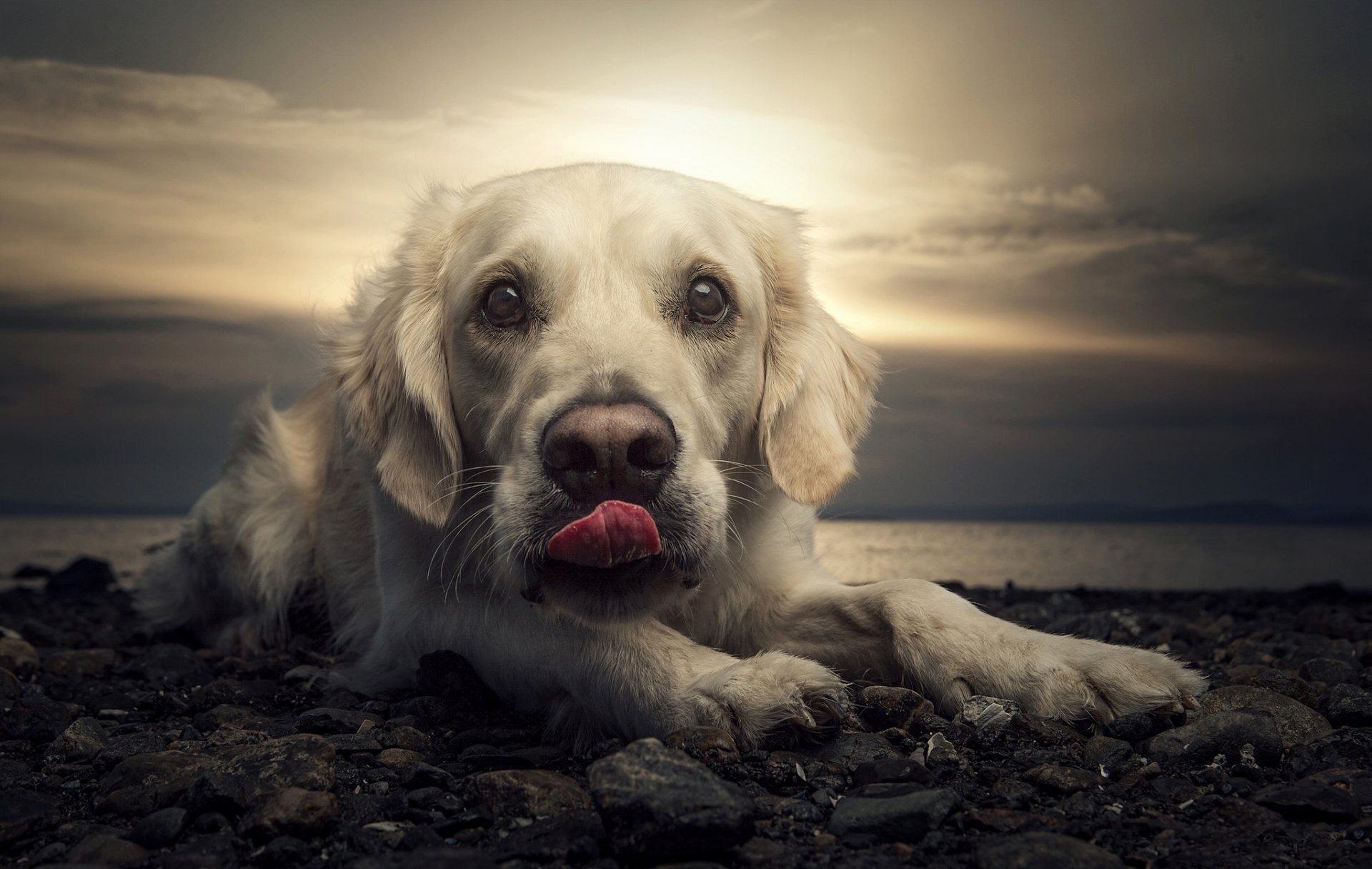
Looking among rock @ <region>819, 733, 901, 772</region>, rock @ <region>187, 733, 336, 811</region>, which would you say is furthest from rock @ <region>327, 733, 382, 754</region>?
rock @ <region>819, 733, 901, 772</region>

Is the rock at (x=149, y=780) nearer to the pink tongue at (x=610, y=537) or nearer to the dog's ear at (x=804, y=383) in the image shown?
the pink tongue at (x=610, y=537)

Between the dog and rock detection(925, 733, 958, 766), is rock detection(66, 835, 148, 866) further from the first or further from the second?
rock detection(925, 733, 958, 766)

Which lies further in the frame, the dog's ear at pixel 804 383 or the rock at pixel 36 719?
the dog's ear at pixel 804 383

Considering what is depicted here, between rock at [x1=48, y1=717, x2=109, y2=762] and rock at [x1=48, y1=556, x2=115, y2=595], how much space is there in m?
→ 7.85

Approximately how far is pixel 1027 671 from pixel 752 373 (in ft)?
4.67

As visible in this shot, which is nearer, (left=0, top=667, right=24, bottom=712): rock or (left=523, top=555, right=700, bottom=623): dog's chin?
(left=523, top=555, right=700, bottom=623): dog's chin

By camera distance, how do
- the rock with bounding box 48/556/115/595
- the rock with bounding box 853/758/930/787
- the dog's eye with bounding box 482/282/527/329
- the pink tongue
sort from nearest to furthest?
the rock with bounding box 853/758/930/787 → the pink tongue → the dog's eye with bounding box 482/282/527/329 → the rock with bounding box 48/556/115/595

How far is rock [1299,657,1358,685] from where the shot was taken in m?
3.94

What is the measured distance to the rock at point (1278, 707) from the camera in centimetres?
301

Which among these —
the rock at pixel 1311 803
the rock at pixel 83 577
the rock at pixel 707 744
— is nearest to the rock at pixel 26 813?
the rock at pixel 707 744

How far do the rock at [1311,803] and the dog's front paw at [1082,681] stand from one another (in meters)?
0.51

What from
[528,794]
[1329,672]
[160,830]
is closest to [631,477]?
[528,794]

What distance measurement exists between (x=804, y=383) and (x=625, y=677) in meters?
1.47

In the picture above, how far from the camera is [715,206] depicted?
3.95 m
